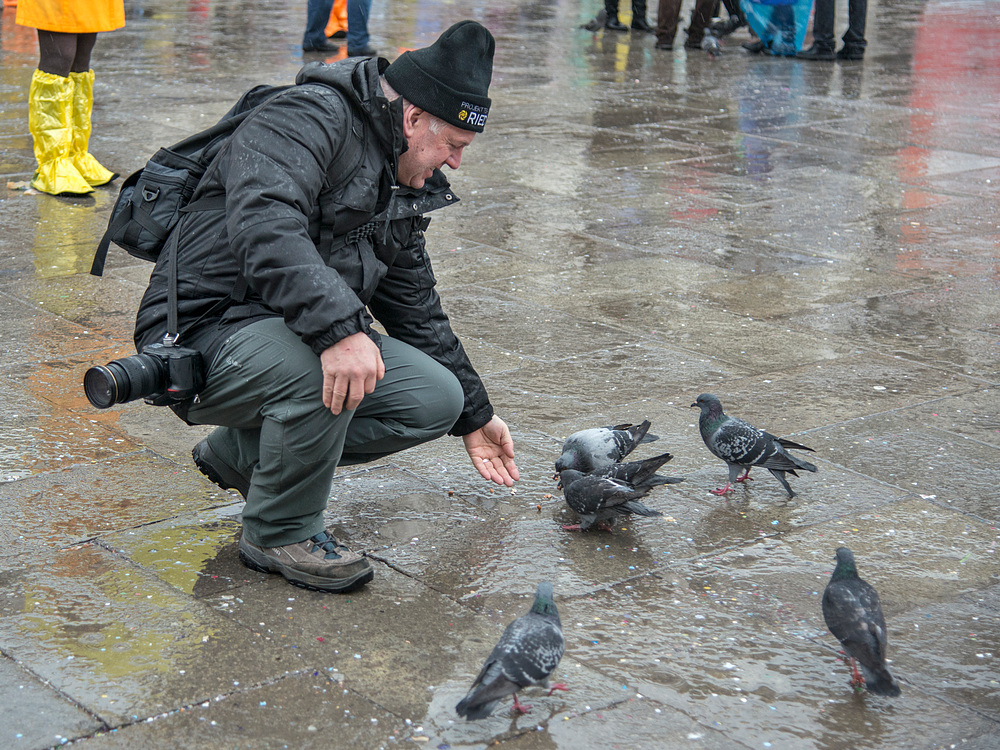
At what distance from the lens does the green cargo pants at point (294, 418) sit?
3.39 metres

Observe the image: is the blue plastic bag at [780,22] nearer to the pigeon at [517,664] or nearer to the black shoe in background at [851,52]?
the black shoe in background at [851,52]

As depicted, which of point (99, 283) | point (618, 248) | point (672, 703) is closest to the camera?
point (672, 703)

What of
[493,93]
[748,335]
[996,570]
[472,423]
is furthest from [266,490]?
[493,93]

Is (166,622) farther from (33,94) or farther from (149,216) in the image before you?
(33,94)

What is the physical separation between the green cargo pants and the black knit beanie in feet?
2.42

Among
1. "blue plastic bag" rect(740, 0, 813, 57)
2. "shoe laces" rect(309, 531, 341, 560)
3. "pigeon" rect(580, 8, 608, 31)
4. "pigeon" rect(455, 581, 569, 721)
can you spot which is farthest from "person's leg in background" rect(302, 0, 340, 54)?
"pigeon" rect(455, 581, 569, 721)

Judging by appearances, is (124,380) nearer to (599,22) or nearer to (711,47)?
(711,47)

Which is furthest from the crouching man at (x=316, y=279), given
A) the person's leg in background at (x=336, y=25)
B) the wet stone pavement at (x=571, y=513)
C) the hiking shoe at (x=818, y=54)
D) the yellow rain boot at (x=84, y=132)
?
the person's leg in background at (x=336, y=25)

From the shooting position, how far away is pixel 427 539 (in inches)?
158

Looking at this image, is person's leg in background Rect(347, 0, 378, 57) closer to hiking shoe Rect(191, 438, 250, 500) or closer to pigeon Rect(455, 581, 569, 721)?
hiking shoe Rect(191, 438, 250, 500)

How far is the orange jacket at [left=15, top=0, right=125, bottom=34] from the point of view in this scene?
7.86 metres

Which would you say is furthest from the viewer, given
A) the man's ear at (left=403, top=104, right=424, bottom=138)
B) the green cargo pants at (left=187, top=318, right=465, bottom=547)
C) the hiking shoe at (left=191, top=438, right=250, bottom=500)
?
the hiking shoe at (left=191, top=438, right=250, bottom=500)

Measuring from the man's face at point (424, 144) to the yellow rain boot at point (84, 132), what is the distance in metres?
5.62

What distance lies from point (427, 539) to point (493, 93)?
31.2 ft
